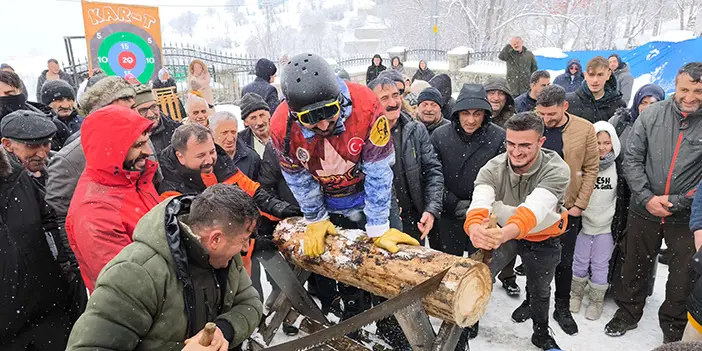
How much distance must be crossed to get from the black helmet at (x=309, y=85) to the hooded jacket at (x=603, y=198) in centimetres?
267

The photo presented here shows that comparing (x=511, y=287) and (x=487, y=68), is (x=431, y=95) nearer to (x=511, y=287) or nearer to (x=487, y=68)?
(x=511, y=287)

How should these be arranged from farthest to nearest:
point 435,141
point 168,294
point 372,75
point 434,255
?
point 372,75, point 435,141, point 434,255, point 168,294

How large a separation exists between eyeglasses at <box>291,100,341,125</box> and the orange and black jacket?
0.85m

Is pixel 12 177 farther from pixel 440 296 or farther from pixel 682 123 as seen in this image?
pixel 682 123

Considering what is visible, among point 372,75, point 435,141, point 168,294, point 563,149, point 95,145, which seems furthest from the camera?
point 372,75

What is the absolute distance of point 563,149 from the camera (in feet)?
12.0

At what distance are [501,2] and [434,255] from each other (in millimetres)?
25643

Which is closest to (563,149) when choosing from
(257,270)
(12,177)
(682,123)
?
(682,123)

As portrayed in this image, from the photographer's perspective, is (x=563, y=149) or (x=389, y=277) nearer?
(x=389, y=277)

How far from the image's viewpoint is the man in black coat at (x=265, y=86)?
6.56 meters

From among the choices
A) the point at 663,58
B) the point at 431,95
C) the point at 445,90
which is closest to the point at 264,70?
the point at 445,90

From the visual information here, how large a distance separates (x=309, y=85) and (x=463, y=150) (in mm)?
1793

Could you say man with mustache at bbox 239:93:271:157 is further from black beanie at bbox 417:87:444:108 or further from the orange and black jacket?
black beanie at bbox 417:87:444:108

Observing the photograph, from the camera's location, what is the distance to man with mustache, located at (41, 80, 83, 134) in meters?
4.65
